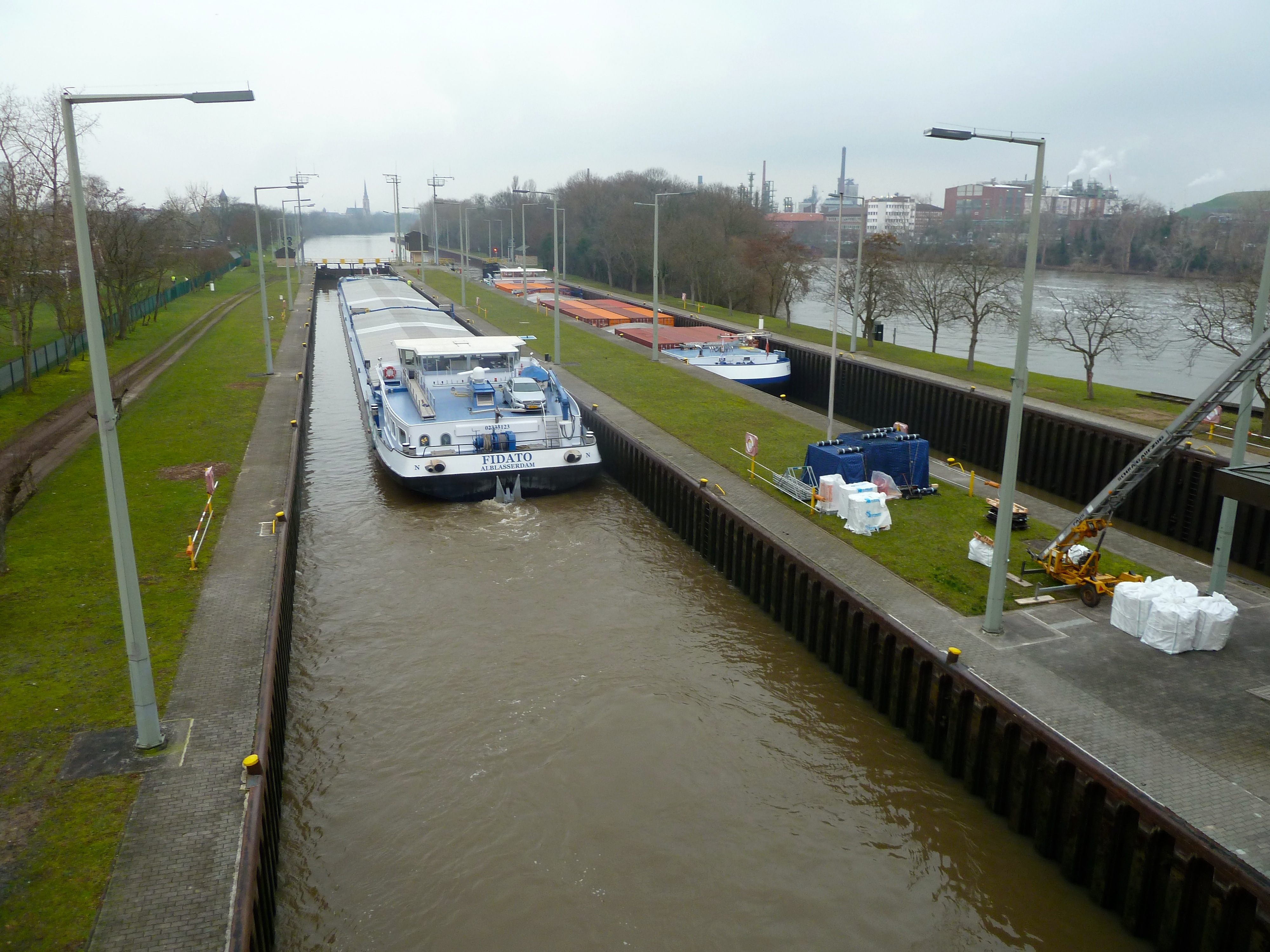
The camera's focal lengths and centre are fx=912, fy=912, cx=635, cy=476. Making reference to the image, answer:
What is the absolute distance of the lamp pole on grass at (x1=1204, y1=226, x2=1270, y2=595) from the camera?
592 inches

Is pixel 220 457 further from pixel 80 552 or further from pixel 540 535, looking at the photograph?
pixel 540 535

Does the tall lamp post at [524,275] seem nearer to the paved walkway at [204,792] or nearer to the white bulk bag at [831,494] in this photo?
the white bulk bag at [831,494]

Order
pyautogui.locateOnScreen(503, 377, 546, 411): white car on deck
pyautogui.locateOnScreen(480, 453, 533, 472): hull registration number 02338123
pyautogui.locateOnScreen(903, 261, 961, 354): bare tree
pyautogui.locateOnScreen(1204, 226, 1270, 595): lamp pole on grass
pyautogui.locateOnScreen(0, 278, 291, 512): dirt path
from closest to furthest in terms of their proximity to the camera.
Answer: pyautogui.locateOnScreen(1204, 226, 1270, 595): lamp pole on grass → pyautogui.locateOnScreen(0, 278, 291, 512): dirt path → pyautogui.locateOnScreen(480, 453, 533, 472): hull registration number 02338123 → pyautogui.locateOnScreen(503, 377, 546, 411): white car on deck → pyautogui.locateOnScreen(903, 261, 961, 354): bare tree

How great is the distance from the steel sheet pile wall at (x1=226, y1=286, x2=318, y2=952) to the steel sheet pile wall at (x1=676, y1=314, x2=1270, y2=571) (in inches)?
768

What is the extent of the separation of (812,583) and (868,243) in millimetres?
36175

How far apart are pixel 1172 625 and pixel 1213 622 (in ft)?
2.09

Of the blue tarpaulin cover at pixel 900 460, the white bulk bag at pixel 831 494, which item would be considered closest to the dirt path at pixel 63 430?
Answer: the white bulk bag at pixel 831 494

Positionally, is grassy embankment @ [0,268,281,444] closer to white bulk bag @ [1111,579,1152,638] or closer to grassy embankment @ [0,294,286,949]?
grassy embankment @ [0,294,286,949]

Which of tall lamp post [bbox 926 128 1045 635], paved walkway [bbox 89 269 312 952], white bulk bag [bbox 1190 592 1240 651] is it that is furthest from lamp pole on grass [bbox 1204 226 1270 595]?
paved walkway [bbox 89 269 312 952]

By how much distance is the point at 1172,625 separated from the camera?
14773 millimetres

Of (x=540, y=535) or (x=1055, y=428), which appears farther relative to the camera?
(x=1055, y=428)

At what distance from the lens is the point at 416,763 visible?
Result: 14.5m

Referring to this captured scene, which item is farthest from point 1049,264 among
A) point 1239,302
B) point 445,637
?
point 445,637

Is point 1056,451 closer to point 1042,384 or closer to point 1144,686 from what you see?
point 1042,384
